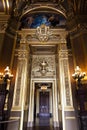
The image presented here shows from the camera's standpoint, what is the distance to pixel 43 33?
727 cm

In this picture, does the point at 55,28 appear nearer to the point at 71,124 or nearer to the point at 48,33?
the point at 48,33

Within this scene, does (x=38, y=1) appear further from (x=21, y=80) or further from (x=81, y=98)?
(x=81, y=98)

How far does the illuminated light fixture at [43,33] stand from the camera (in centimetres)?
723

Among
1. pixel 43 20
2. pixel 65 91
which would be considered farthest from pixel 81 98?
pixel 43 20

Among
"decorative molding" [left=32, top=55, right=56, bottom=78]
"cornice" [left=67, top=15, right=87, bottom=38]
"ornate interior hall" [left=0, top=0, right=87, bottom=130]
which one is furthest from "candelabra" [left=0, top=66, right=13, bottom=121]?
"cornice" [left=67, top=15, right=87, bottom=38]

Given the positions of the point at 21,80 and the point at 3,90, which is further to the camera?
the point at 21,80

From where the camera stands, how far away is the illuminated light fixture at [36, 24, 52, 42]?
723 cm

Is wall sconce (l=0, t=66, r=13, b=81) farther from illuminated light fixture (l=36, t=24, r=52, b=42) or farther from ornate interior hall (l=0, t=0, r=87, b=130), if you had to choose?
illuminated light fixture (l=36, t=24, r=52, b=42)

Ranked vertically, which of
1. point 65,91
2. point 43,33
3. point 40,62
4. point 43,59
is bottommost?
point 65,91

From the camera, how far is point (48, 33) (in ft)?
24.0

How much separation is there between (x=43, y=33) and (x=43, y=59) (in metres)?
1.40

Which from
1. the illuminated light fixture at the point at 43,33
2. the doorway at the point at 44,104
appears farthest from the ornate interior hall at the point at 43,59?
the doorway at the point at 44,104

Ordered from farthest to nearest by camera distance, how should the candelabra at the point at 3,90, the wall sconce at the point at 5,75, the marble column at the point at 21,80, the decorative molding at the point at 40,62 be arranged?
the decorative molding at the point at 40,62 < the marble column at the point at 21,80 < the wall sconce at the point at 5,75 < the candelabra at the point at 3,90

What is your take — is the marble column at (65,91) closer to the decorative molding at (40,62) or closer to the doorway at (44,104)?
the decorative molding at (40,62)
